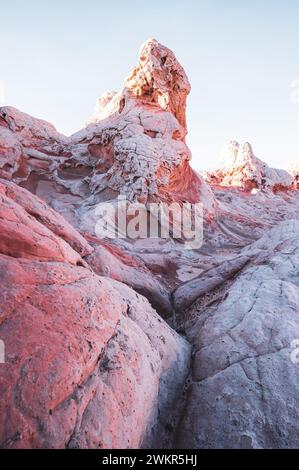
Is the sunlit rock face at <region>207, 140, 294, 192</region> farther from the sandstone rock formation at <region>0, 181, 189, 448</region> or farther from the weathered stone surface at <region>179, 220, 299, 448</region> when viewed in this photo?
the sandstone rock formation at <region>0, 181, 189, 448</region>

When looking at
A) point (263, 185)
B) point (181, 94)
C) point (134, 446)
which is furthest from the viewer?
point (263, 185)

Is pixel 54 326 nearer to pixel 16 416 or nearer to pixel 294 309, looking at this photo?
pixel 16 416

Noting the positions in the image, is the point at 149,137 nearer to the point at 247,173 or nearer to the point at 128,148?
the point at 128,148

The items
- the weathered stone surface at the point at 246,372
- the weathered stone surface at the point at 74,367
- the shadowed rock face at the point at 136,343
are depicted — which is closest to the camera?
the weathered stone surface at the point at 74,367

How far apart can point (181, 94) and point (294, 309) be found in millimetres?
12636

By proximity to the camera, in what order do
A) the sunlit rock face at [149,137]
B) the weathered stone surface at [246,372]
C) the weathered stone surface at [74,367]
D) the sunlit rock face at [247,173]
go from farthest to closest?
the sunlit rock face at [247,173]
the sunlit rock face at [149,137]
the weathered stone surface at [246,372]
the weathered stone surface at [74,367]

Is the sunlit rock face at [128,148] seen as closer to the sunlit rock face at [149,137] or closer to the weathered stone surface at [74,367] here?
the sunlit rock face at [149,137]

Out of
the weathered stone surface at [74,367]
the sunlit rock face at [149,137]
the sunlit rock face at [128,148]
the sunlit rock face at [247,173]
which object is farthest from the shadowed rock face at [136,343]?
the sunlit rock face at [247,173]

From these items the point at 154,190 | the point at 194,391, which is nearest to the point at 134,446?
the point at 194,391

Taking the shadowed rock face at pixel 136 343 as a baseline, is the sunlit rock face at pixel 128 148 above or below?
above

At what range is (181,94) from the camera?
554 inches

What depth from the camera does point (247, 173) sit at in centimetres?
2144

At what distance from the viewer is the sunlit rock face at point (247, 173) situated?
837 inches

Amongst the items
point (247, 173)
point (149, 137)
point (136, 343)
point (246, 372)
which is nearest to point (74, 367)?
point (136, 343)
